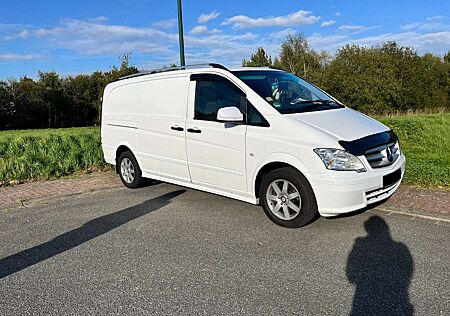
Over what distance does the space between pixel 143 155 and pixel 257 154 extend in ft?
7.95

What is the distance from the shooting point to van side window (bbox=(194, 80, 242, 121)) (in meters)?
5.20

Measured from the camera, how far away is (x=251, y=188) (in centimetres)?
497

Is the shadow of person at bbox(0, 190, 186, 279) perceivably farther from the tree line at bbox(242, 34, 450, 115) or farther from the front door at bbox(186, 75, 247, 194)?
the tree line at bbox(242, 34, 450, 115)

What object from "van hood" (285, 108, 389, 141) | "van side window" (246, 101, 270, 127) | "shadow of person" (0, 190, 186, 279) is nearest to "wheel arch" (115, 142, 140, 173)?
"shadow of person" (0, 190, 186, 279)

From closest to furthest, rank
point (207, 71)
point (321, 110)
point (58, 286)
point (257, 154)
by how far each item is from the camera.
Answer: point (58, 286) < point (257, 154) < point (321, 110) < point (207, 71)

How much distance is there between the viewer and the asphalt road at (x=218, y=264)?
10.3 ft

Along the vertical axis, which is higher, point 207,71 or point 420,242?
point 207,71

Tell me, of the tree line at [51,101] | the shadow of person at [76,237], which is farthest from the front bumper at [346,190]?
the tree line at [51,101]

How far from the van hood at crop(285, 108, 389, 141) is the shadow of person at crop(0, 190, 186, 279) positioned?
255 centimetres

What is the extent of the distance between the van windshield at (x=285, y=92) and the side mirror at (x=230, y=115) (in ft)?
1.29

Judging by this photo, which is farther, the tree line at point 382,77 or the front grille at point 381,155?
the tree line at point 382,77

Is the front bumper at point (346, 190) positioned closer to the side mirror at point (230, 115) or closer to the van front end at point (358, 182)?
the van front end at point (358, 182)

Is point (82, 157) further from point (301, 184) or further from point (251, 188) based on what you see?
point (301, 184)

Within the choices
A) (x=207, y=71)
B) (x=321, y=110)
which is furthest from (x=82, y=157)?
(x=321, y=110)
